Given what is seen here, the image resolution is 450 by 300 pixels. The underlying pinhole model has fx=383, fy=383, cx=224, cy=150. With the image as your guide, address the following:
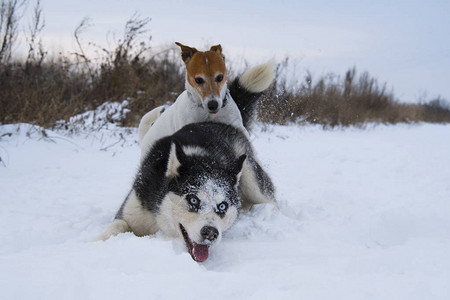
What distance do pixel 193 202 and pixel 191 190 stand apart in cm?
8

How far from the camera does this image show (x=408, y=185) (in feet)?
15.0

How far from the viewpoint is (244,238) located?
256 cm

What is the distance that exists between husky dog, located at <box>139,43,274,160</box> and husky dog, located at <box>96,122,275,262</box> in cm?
45

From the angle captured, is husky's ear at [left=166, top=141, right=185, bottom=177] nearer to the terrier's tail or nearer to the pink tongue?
the pink tongue

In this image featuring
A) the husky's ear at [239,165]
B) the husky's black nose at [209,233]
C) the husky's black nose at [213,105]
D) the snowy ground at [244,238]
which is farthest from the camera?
the husky's black nose at [213,105]

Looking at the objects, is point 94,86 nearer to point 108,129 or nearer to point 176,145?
point 108,129

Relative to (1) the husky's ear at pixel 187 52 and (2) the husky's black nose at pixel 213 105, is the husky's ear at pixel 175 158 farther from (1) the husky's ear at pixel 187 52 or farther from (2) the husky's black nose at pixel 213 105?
(1) the husky's ear at pixel 187 52

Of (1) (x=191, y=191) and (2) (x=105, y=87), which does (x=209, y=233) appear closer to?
(1) (x=191, y=191)

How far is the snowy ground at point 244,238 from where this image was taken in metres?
1.52

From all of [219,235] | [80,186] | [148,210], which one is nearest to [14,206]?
[80,186]

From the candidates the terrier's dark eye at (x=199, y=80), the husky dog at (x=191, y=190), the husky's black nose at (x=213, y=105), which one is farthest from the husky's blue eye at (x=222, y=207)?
the terrier's dark eye at (x=199, y=80)

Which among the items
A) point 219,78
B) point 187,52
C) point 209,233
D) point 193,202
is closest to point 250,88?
point 219,78

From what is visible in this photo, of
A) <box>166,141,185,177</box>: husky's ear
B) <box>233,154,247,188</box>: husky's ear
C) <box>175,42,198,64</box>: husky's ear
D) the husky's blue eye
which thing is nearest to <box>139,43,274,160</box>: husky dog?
<box>175,42,198,64</box>: husky's ear

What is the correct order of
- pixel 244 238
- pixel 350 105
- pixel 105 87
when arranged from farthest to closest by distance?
pixel 350 105
pixel 105 87
pixel 244 238
